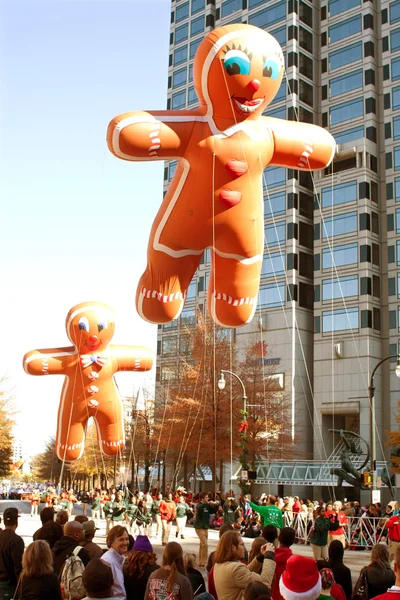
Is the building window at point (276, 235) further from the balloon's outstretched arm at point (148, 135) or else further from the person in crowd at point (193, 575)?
the person in crowd at point (193, 575)

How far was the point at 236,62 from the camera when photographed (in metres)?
8.59

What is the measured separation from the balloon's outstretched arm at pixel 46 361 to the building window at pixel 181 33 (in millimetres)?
47402

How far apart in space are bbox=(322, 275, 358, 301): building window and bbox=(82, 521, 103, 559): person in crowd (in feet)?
133

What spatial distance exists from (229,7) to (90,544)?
56537mm

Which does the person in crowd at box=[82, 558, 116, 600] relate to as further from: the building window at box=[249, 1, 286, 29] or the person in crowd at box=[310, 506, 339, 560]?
the building window at box=[249, 1, 286, 29]

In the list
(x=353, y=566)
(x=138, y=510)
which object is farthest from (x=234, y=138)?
(x=138, y=510)

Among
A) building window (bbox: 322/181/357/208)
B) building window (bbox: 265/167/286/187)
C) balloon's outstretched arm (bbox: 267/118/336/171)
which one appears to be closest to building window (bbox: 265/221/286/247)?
building window (bbox: 265/167/286/187)

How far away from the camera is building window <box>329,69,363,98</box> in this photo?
50744mm

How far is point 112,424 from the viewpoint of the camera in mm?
19031

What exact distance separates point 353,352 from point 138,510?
96.3 ft

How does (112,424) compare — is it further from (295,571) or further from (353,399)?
(353,399)

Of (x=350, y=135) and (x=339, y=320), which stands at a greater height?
(x=350, y=135)

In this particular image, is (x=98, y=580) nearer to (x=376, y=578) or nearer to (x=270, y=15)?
(x=376, y=578)

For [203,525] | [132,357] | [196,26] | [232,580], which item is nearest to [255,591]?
[232,580]
